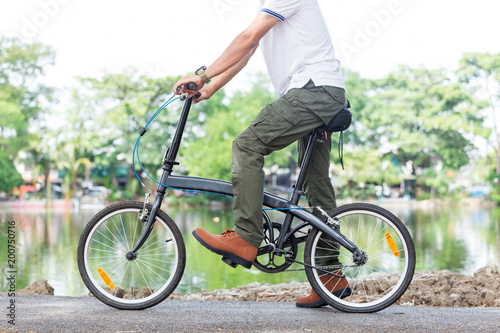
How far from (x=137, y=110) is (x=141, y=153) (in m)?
2.70

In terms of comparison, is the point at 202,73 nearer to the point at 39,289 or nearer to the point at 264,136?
the point at 264,136

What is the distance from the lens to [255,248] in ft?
9.03

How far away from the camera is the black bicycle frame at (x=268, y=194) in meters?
2.85

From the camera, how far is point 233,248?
2752mm

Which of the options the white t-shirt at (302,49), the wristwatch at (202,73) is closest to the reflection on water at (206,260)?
the white t-shirt at (302,49)

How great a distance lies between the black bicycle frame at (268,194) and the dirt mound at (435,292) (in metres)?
1.20

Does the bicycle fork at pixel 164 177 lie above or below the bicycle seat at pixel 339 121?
below

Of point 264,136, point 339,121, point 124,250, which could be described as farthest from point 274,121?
point 124,250

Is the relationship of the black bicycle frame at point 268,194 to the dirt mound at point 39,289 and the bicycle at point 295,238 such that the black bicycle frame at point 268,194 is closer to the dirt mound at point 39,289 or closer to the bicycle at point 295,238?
the bicycle at point 295,238

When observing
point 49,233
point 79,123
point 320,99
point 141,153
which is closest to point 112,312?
point 320,99

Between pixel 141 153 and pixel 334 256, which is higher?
pixel 141 153

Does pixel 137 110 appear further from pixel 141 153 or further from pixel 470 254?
pixel 470 254

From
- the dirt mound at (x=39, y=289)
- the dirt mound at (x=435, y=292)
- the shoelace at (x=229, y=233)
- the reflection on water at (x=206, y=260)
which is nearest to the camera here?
the shoelace at (x=229, y=233)

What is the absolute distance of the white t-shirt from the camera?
2.75 metres
